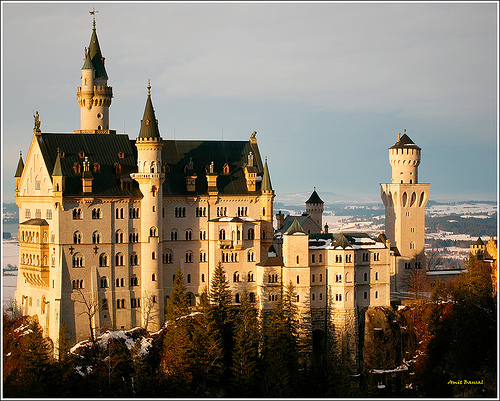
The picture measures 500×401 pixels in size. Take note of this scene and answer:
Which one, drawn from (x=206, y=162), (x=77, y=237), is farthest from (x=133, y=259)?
(x=206, y=162)

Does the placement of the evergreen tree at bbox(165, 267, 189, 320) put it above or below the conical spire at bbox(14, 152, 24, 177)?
below

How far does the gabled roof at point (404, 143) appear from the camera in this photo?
4911 inches

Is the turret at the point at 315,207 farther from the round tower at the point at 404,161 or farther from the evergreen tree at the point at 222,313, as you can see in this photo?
Result: the evergreen tree at the point at 222,313

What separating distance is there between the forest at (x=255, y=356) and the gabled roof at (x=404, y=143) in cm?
2093

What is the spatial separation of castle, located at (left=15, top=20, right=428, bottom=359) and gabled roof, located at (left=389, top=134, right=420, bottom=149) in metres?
18.0

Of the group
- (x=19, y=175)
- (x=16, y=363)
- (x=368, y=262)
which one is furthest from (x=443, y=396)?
(x=19, y=175)

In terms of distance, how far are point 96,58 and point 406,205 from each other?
1614 inches

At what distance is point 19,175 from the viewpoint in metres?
108

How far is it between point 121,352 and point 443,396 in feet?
104

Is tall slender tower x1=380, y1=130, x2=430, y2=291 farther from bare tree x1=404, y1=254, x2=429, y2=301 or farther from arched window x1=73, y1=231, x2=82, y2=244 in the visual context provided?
arched window x1=73, y1=231, x2=82, y2=244

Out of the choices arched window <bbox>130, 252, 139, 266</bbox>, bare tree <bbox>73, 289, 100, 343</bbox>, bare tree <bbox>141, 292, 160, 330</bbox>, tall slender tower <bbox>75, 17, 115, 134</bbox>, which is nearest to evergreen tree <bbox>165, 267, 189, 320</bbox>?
bare tree <bbox>141, 292, 160, 330</bbox>

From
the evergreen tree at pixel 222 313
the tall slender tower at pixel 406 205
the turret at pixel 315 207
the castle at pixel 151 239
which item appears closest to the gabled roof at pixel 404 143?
the tall slender tower at pixel 406 205

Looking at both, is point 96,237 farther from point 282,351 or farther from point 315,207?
point 315,207

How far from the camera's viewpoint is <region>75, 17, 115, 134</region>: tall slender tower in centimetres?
11181
